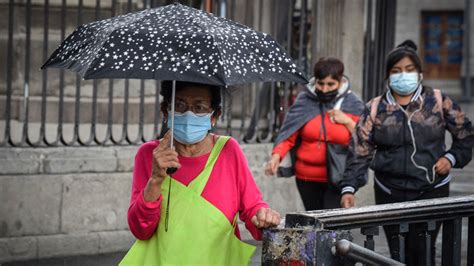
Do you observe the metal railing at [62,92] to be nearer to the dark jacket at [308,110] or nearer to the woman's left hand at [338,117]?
the dark jacket at [308,110]

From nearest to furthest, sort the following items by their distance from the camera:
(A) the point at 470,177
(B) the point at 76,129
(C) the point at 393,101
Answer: (C) the point at 393,101 → (B) the point at 76,129 → (A) the point at 470,177

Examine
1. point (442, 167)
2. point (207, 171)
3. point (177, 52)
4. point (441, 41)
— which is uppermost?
point (441, 41)

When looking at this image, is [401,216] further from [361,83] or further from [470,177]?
[470,177]

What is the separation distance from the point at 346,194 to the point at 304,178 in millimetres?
1239

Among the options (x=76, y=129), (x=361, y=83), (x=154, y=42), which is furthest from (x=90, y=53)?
(x=361, y=83)

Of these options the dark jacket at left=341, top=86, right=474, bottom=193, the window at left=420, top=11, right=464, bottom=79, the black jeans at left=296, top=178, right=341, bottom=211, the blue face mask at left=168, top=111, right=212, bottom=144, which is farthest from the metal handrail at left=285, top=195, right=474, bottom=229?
the window at left=420, top=11, right=464, bottom=79

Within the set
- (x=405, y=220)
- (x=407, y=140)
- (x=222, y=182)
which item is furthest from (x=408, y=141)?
(x=222, y=182)

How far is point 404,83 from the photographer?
7.17m

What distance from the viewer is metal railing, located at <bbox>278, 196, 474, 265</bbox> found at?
442 centimetres

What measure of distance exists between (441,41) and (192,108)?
103 feet

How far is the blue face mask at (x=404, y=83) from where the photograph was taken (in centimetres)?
716

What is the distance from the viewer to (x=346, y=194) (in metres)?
7.24

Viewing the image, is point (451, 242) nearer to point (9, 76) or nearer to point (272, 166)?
point (272, 166)

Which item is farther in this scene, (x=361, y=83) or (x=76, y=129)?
(x=361, y=83)
